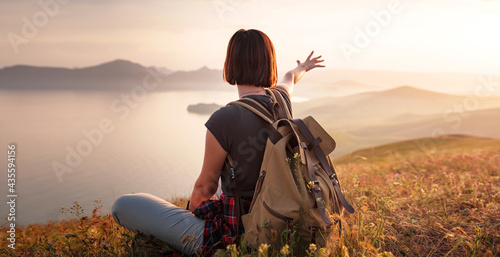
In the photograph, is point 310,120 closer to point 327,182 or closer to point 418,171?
point 327,182

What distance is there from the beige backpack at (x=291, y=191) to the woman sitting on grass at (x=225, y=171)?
15 centimetres

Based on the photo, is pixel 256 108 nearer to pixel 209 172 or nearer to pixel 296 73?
pixel 209 172

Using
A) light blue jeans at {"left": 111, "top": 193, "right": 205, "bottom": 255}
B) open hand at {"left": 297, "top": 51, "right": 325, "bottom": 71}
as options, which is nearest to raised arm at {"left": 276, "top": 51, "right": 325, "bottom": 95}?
open hand at {"left": 297, "top": 51, "right": 325, "bottom": 71}

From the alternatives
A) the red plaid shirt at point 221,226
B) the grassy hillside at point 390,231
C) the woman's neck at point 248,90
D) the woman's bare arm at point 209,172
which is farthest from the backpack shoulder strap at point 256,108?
the grassy hillside at point 390,231

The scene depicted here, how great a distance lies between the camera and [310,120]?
11.4 ft

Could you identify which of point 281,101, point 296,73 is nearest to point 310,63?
point 296,73

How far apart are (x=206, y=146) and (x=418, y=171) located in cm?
557

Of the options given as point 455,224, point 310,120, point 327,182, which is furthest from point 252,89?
point 455,224

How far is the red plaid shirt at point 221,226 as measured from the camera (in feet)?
11.3

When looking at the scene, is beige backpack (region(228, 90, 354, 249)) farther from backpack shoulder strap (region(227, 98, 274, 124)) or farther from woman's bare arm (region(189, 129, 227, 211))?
woman's bare arm (region(189, 129, 227, 211))

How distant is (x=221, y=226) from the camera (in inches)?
138

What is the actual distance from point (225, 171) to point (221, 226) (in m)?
0.51

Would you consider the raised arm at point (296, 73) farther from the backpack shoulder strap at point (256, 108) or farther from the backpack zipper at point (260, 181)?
the backpack zipper at point (260, 181)

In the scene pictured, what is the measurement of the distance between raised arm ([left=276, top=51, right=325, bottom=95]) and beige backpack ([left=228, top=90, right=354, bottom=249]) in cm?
116
